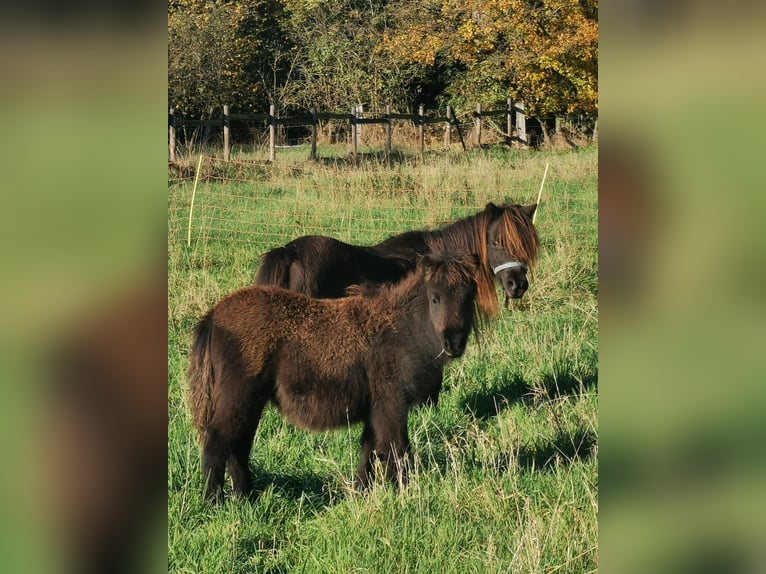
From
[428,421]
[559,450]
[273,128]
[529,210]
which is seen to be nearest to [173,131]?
[273,128]

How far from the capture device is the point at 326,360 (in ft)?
8.98

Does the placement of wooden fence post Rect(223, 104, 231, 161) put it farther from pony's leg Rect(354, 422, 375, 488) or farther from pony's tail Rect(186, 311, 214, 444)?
pony's leg Rect(354, 422, 375, 488)

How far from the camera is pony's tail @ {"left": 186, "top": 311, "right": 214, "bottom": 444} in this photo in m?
2.62

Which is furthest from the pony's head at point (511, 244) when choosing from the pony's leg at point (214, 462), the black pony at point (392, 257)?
the pony's leg at point (214, 462)

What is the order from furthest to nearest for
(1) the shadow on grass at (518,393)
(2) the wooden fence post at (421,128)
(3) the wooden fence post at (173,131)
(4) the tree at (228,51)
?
1. (1) the shadow on grass at (518,393)
2. (3) the wooden fence post at (173,131)
3. (2) the wooden fence post at (421,128)
4. (4) the tree at (228,51)

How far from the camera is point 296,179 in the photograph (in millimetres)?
3283

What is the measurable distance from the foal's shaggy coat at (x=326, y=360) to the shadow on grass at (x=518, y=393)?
618 mm

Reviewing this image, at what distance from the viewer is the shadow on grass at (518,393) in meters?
3.38

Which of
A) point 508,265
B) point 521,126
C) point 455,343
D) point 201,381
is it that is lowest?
point 201,381

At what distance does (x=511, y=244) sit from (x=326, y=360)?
1503mm

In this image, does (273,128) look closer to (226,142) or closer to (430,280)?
(226,142)

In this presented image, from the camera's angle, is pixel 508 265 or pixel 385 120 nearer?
pixel 385 120

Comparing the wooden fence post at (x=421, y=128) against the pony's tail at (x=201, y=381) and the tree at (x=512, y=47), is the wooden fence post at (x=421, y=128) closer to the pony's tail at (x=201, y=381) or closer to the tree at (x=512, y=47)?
the tree at (x=512, y=47)
